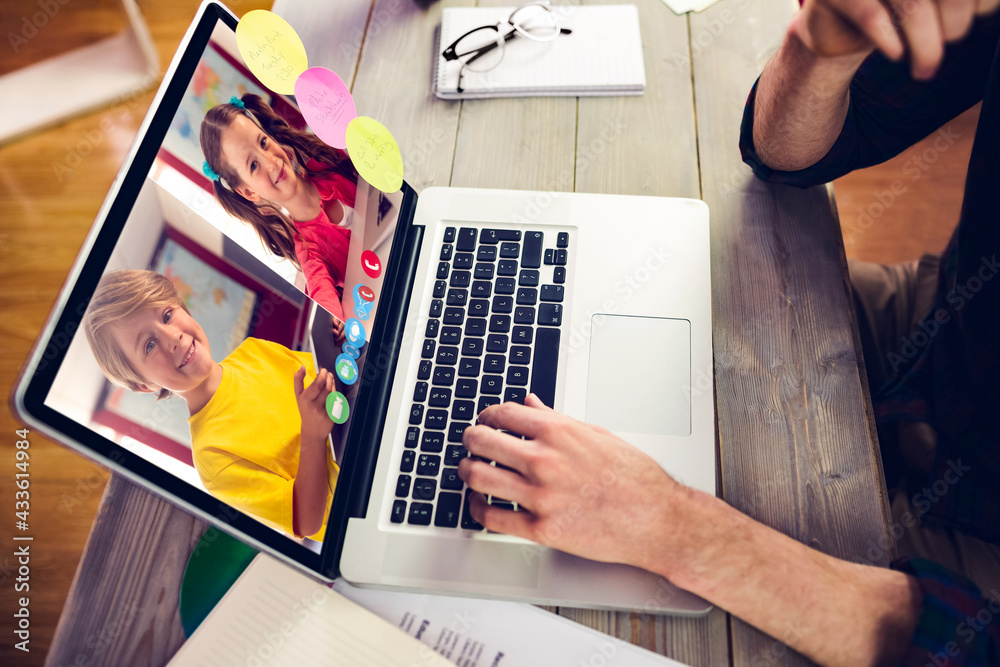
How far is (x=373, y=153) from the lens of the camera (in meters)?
0.65

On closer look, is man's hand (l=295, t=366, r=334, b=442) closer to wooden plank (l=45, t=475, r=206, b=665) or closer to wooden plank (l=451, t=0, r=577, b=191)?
wooden plank (l=45, t=475, r=206, b=665)

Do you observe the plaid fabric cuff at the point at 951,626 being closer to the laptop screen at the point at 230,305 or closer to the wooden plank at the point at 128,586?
the laptop screen at the point at 230,305

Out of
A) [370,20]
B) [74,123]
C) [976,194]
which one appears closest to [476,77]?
[370,20]

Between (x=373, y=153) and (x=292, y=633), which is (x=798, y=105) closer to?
(x=373, y=153)

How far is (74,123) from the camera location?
1896mm

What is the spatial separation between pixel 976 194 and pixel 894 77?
162 mm

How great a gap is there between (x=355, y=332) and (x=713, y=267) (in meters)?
0.44

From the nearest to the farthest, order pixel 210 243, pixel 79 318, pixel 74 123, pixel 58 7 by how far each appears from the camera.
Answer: pixel 79 318 < pixel 210 243 < pixel 74 123 < pixel 58 7

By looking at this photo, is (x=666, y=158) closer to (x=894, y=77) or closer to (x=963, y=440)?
(x=894, y=77)

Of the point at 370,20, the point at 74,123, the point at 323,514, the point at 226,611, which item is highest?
the point at 74,123

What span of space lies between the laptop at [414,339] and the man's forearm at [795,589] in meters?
0.03

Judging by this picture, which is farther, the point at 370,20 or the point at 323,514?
the point at 370,20
